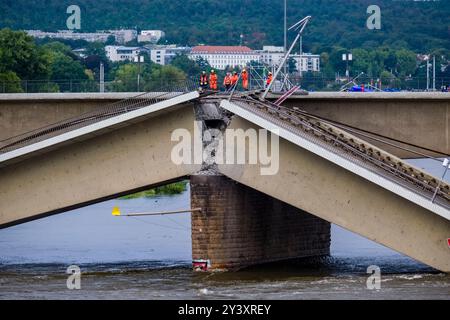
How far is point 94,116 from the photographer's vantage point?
209ft

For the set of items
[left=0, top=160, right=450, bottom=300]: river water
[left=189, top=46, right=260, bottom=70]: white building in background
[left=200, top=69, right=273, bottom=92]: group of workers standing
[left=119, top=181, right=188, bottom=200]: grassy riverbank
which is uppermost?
[left=189, top=46, right=260, bottom=70]: white building in background

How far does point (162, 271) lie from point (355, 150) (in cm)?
828

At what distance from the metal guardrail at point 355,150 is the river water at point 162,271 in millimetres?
3043

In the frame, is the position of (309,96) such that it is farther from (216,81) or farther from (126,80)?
(126,80)

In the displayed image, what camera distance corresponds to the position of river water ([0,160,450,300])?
56219 millimetres

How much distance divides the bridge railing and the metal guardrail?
278 centimetres

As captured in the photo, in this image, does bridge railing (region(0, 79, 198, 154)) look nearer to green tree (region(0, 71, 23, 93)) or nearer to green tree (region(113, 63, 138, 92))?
green tree (region(0, 71, 23, 93))

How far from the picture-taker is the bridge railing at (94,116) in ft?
208

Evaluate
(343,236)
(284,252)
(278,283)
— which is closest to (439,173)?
(343,236)

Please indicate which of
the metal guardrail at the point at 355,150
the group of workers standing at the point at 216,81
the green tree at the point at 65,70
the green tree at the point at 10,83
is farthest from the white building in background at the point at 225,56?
the metal guardrail at the point at 355,150

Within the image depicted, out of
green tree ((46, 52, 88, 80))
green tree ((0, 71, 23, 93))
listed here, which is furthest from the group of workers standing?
green tree ((46, 52, 88, 80))

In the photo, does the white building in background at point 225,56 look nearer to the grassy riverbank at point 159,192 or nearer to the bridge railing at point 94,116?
the grassy riverbank at point 159,192

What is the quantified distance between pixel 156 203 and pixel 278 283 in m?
35.7

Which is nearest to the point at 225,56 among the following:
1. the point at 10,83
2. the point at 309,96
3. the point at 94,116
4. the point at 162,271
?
the point at 10,83
